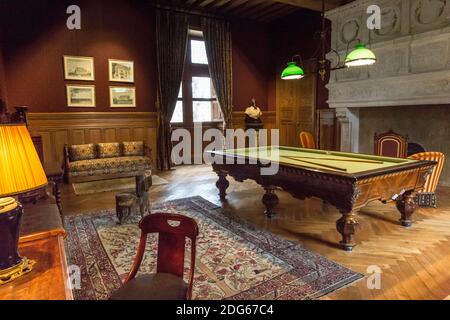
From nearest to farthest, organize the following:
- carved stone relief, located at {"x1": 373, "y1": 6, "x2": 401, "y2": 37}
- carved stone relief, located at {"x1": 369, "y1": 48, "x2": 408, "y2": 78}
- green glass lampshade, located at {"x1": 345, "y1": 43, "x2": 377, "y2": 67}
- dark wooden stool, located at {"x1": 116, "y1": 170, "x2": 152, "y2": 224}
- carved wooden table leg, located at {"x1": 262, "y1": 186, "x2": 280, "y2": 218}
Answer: green glass lampshade, located at {"x1": 345, "y1": 43, "x2": 377, "y2": 67} → dark wooden stool, located at {"x1": 116, "y1": 170, "x2": 152, "y2": 224} → carved wooden table leg, located at {"x1": 262, "y1": 186, "x2": 280, "y2": 218} → carved stone relief, located at {"x1": 369, "y1": 48, "x2": 408, "y2": 78} → carved stone relief, located at {"x1": 373, "y1": 6, "x2": 401, "y2": 37}

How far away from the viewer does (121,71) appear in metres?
6.65

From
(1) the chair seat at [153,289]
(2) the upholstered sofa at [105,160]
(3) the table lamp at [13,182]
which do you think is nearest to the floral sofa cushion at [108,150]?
(2) the upholstered sofa at [105,160]

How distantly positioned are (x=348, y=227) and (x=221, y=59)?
6078mm

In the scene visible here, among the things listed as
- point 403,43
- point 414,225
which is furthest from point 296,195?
point 403,43

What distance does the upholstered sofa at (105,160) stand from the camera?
546cm

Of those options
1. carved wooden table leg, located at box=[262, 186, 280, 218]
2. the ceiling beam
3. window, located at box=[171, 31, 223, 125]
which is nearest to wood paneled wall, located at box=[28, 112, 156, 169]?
window, located at box=[171, 31, 223, 125]

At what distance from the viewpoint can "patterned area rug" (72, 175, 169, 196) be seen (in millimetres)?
5246

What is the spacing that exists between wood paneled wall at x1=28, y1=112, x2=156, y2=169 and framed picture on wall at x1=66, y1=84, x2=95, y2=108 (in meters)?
Result: 0.20

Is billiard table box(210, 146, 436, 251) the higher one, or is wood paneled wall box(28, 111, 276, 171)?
wood paneled wall box(28, 111, 276, 171)

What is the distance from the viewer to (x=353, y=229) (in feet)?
9.02

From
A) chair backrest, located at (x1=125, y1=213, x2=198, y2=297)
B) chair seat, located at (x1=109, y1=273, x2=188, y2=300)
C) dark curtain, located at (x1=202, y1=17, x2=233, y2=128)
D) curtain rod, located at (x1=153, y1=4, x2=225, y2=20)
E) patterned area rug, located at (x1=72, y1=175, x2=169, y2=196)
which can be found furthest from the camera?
dark curtain, located at (x1=202, y1=17, x2=233, y2=128)

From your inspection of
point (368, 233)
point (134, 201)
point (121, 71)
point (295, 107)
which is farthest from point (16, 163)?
point (295, 107)

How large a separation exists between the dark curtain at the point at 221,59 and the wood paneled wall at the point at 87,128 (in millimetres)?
1904

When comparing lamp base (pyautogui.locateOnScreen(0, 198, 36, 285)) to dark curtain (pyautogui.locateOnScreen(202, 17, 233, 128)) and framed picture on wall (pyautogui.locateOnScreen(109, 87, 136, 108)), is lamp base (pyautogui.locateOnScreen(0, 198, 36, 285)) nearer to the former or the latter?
framed picture on wall (pyautogui.locateOnScreen(109, 87, 136, 108))
